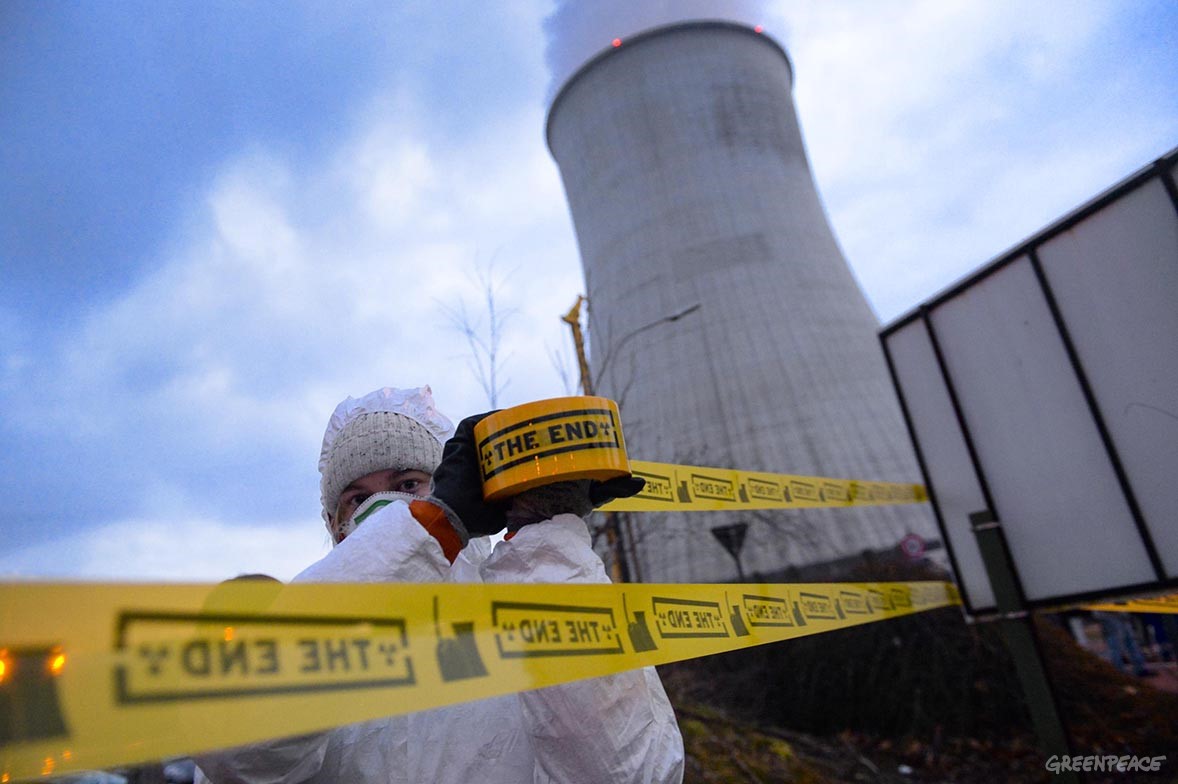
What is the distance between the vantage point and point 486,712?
109cm

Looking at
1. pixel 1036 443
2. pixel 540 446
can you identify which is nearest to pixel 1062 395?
pixel 1036 443

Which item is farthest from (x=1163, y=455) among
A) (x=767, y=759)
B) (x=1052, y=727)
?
(x=767, y=759)

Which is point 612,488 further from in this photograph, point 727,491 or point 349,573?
point 727,491

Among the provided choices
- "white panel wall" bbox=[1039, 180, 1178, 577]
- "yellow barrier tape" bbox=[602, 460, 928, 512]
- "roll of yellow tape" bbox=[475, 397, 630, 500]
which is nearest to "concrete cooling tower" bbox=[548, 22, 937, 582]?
"yellow barrier tape" bbox=[602, 460, 928, 512]

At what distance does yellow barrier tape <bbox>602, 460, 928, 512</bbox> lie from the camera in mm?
1914

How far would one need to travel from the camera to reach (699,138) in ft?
30.4

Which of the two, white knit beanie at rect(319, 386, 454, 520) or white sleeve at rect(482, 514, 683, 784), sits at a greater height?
white knit beanie at rect(319, 386, 454, 520)

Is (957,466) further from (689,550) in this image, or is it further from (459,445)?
(689,550)

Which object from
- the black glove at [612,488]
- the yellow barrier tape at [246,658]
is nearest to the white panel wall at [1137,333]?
the black glove at [612,488]

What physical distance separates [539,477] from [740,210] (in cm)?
840

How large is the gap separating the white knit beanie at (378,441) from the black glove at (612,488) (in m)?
0.46

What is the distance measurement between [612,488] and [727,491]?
121 cm

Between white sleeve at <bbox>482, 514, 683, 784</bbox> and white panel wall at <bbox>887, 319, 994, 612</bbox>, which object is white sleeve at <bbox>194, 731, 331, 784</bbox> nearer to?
white sleeve at <bbox>482, 514, 683, 784</bbox>

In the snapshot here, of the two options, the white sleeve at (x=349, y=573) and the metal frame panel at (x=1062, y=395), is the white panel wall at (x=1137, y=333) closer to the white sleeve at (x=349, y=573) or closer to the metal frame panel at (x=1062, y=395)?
the metal frame panel at (x=1062, y=395)
